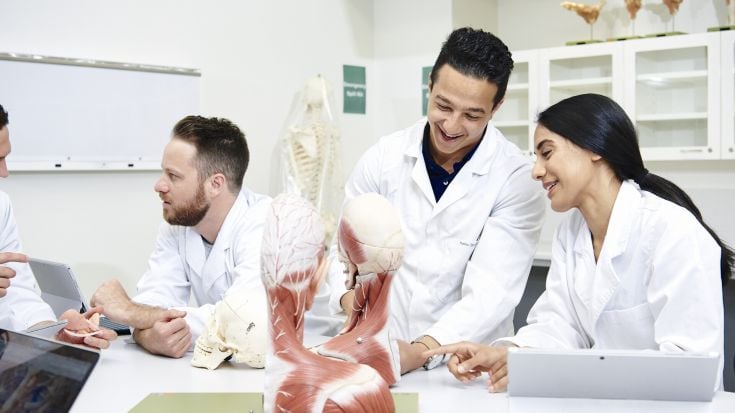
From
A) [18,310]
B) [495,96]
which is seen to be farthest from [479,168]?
[18,310]

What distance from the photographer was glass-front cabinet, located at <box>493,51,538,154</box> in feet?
13.2

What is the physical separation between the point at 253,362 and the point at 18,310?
0.87 m

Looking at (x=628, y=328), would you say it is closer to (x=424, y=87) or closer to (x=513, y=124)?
(x=513, y=124)

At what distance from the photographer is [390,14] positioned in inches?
184

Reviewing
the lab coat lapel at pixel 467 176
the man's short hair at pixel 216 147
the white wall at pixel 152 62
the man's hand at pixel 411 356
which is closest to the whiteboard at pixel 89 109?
the white wall at pixel 152 62

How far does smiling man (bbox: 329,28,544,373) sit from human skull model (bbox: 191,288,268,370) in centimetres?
25

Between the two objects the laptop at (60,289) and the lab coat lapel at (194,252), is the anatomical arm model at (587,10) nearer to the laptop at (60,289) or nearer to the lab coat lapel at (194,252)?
the lab coat lapel at (194,252)

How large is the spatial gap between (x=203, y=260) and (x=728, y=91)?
257cm

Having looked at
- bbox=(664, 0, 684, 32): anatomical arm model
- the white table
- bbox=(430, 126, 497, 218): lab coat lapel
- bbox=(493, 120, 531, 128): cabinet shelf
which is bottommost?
the white table

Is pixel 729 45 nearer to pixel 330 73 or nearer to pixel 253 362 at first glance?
pixel 330 73

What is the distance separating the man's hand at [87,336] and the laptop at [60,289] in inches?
5.5

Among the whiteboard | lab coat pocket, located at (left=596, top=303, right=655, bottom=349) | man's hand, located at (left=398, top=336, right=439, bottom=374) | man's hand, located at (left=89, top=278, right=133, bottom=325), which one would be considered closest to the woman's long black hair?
lab coat pocket, located at (left=596, top=303, right=655, bottom=349)

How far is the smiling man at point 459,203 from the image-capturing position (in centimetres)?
188

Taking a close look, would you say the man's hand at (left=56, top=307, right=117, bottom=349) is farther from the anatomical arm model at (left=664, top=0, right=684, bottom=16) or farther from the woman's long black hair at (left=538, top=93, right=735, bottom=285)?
the anatomical arm model at (left=664, top=0, right=684, bottom=16)
